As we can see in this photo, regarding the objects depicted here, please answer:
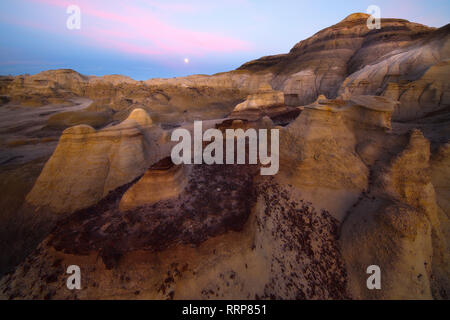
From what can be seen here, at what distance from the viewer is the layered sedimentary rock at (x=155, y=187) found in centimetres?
322

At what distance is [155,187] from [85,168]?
526 cm

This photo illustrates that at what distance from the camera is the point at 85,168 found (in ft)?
22.0

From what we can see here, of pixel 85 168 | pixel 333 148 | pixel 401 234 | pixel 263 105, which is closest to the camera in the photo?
pixel 401 234

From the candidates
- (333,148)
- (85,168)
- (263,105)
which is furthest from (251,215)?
(263,105)

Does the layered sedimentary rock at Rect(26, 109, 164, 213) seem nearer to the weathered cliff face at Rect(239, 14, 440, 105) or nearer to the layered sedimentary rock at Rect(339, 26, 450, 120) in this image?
the layered sedimentary rock at Rect(339, 26, 450, 120)

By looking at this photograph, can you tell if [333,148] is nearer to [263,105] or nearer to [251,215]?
[251,215]

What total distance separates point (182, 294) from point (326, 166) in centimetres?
394

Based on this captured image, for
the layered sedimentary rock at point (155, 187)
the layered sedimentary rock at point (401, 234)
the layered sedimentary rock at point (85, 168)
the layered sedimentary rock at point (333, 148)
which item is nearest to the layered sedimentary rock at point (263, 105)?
the layered sedimentary rock at point (85, 168)

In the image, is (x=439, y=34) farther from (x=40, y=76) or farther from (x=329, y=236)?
(x=40, y=76)

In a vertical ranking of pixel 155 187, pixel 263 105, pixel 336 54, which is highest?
pixel 336 54

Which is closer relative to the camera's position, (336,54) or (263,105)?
(263,105)

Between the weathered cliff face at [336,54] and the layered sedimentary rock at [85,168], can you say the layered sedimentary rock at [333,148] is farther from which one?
the weathered cliff face at [336,54]

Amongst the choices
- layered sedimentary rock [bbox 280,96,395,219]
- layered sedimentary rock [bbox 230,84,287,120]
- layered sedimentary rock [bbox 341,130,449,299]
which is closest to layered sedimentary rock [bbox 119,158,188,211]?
layered sedimentary rock [bbox 280,96,395,219]

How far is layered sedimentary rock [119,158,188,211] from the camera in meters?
3.22
